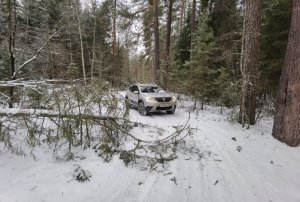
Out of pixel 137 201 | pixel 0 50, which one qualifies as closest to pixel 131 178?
pixel 137 201

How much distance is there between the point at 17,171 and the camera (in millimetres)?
4867

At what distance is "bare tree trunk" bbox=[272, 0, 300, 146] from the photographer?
6.62m

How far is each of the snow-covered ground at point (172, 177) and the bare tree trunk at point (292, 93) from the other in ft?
1.45

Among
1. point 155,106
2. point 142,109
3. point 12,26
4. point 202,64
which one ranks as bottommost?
point 142,109

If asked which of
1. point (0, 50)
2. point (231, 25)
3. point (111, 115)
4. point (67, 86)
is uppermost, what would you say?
point (231, 25)

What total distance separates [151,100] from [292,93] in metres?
5.68

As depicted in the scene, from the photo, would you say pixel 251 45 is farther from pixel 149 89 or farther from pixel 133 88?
pixel 133 88

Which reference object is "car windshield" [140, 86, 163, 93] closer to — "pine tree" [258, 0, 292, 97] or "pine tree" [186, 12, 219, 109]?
"pine tree" [186, 12, 219, 109]

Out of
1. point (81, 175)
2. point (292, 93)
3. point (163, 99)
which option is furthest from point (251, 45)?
point (81, 175)

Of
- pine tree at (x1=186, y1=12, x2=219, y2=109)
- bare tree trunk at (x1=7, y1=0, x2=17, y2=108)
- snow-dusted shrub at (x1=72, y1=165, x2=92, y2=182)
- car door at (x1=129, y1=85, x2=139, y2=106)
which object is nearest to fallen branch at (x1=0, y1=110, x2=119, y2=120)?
snow-dusted shrub at (x1=72, y1=165, x2=92, y2=182)

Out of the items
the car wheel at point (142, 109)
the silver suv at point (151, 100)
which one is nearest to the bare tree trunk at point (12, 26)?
the silver suv at point (151, 100)

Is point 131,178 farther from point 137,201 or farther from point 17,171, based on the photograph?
point 17,171

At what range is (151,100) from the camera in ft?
35.1

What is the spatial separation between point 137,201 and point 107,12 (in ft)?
76.4
